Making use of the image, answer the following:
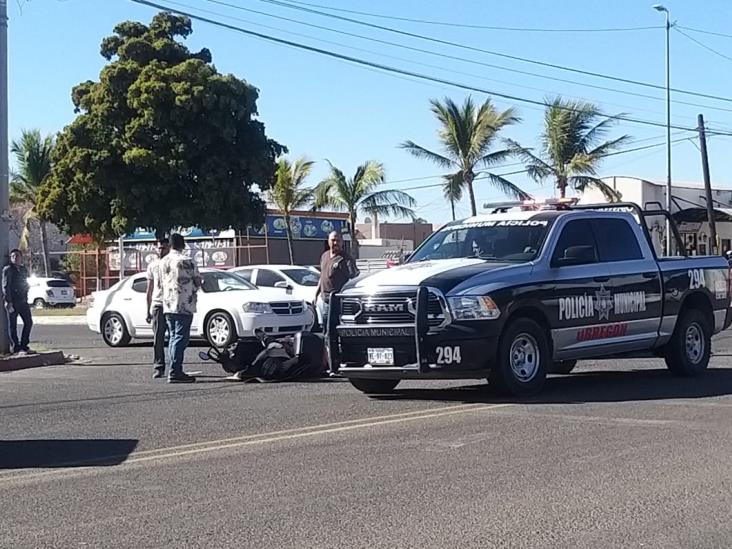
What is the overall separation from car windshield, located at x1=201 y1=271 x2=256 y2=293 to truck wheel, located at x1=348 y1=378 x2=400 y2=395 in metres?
6.50

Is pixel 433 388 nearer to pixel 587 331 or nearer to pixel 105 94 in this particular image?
pixel 587 331

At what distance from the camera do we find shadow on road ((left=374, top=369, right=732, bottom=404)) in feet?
36.0

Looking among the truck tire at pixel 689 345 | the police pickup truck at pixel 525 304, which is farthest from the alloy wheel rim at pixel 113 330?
the truck tire at pixel 689 345

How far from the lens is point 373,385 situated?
462 inches

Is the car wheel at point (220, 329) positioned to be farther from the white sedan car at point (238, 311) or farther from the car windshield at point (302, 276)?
the car windshield at point (302, 276)

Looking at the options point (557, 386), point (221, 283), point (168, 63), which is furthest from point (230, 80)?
point (557, 386)

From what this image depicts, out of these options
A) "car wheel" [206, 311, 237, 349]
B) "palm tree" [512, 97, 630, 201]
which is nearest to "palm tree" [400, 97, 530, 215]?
"palm tree" [512, 97, 630, 201]

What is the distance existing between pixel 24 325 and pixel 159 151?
15168 millimetres

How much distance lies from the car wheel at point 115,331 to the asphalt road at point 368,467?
718 centimetres

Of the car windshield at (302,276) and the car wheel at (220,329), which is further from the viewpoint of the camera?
the car windshield at (302,276)

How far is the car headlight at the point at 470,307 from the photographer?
10477 mm

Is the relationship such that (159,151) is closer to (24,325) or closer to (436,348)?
(24,325)

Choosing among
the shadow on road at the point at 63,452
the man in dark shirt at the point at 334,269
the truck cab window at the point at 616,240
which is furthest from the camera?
the man in dark shirt at the point at 334,269

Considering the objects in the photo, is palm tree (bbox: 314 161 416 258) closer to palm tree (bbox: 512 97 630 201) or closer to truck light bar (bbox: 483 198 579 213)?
palm tree (bbox: 512 97 630 201)
